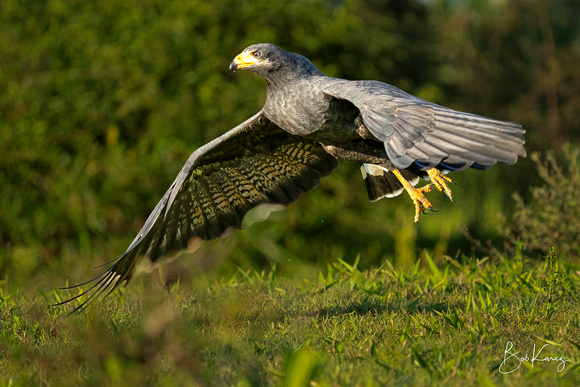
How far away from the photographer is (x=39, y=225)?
25.0 feet

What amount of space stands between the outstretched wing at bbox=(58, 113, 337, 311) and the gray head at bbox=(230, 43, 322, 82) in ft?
1.50

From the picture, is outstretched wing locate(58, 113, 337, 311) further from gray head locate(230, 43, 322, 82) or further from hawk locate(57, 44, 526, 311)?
gray head locate(230, 43, 322, 82)

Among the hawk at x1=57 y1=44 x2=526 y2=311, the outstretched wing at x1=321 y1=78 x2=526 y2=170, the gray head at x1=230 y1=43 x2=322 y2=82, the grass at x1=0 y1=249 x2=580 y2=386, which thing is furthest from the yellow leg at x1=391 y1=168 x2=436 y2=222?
the outstretched wing at x1=321 y1=78 x2=526 y2=170

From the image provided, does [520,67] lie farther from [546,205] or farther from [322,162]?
[322,162]

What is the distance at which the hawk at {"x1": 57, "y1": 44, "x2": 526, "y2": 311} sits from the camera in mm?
3578

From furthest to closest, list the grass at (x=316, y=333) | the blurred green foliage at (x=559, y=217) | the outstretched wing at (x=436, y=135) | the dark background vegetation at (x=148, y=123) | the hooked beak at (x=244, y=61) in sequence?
the dark background vegetation at (x=148, y=123) < the blurred green foliage at (x=559, y=217) < the hooked beak at (x=244, y=61) < the outstretched wing at (x=436, y=135) < the grass at (x=316, y=333)

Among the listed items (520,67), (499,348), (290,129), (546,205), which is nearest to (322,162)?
(290,129)

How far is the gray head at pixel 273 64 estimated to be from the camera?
189 inches

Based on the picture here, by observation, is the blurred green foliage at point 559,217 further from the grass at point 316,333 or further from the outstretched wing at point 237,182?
the outstretched wing at point 237,182

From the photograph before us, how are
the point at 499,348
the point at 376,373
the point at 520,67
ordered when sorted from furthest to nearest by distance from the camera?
the point at 520,67, the point at 499,348, the point at 376,373

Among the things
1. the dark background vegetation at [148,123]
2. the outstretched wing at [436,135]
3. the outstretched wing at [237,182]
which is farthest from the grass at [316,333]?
the dark background vegetation at [148,123]

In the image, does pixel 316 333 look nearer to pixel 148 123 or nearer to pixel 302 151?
pixel 302 151

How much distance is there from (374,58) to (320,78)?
11.4 feet

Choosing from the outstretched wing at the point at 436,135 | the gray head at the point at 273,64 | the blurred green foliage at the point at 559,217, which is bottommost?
the blurred green foliage at the point at 559,217
